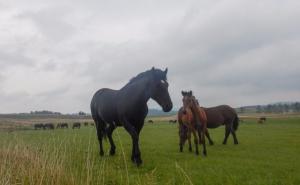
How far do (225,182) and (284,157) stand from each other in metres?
5.81

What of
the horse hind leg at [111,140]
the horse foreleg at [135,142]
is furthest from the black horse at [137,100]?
the horse hind leg at [111,140]

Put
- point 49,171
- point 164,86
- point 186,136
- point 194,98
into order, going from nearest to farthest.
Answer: point 49,171 → point 164,86 → point 194,98 → point 186,136

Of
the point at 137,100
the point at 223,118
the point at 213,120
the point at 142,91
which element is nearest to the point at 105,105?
the point at 137,100

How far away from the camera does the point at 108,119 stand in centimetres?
1174

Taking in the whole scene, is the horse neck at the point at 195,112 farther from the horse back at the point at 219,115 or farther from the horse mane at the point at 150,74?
the horse back at the point at 219,115

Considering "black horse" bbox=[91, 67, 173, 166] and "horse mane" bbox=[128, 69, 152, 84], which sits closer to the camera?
"black horse" bbox=[91, 67, 173, 166]

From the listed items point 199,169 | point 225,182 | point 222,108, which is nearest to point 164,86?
point 199,169

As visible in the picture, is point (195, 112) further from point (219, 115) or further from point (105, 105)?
point (219, 115)

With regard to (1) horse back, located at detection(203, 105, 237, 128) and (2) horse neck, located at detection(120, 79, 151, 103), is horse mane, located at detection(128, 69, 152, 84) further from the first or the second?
(1) horse back, located at detection(203, 105, 237, 128)

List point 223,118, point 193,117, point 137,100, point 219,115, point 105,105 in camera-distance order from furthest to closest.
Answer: point 223,118 → point 219,115 → point 193,117 → point 105,105 → point 137,100

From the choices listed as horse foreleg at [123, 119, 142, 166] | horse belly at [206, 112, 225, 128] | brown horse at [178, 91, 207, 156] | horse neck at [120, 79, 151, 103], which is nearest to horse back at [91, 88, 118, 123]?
horse neck at [120, 79, 151, 103]

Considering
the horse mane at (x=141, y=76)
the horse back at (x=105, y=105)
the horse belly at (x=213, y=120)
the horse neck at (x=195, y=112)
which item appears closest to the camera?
the horse mane at (x=141, y=76)

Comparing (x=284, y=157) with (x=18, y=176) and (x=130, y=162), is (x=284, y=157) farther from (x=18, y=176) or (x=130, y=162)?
(x=18, y=176)

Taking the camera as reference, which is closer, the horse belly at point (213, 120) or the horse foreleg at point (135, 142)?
the horse foreleg at point (135, 142)
